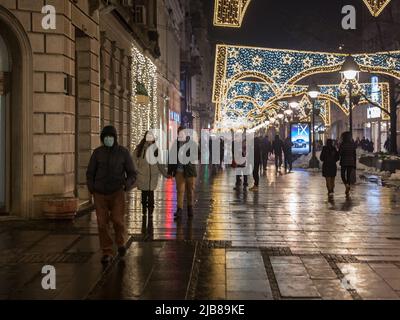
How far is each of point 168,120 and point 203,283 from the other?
31.1m

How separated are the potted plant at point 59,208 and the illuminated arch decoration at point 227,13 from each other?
Result: 1174 cm

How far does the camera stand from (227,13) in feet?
75.2

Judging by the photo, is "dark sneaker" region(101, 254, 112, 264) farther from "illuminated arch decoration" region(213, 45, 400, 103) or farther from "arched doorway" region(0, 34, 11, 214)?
"illuminated arch decoration" region(213, 45, 400, 103)

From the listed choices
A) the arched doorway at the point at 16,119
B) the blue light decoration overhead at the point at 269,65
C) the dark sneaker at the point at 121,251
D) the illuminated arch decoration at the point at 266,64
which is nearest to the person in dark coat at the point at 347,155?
the arched doorway at the point at 16,119

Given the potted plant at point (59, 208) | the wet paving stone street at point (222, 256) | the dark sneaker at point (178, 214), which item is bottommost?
the wet paving stone street at point (222, 256)

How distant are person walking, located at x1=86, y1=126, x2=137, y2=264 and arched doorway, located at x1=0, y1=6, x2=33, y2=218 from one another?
4.65 m

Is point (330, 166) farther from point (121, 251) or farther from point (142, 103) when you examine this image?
point (121, 251)

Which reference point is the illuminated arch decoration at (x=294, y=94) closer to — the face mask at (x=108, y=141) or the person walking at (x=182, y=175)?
the person walking at (x=182, y=175)

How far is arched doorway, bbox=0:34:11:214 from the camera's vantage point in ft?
43.2

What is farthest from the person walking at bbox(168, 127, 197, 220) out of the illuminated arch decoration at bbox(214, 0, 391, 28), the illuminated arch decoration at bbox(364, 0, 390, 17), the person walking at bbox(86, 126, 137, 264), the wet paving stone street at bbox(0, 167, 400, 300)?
the illuminated arch decoration at bbox(364, 0, 390, 17)

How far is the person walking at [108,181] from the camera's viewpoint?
8812mm

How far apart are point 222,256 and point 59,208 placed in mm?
4685

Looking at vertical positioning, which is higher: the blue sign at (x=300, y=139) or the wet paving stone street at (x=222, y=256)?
the blue sign at (x=300, y=139)
